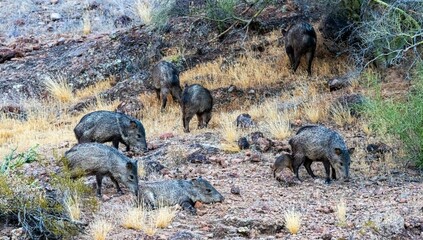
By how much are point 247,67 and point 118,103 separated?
309 cm

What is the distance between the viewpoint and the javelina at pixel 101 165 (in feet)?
34.6

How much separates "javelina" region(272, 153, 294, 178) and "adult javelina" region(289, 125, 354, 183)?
8 cm

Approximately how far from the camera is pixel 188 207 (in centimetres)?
1023

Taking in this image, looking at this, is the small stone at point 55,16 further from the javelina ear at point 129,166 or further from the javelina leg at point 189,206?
the javelina leg at point 189,206

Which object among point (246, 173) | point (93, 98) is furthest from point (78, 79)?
point (246, 173)

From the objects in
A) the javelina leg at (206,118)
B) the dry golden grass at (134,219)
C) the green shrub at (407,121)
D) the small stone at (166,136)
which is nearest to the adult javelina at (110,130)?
the small stone at (166,136)

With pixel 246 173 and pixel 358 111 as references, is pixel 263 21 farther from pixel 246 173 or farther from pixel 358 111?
pixel 246 173

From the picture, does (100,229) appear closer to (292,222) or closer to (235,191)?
(292,222)

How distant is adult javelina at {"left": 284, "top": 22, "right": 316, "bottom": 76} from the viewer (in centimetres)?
1838

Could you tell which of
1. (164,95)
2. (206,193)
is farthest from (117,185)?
(164,95)

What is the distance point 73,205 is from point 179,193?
1400mm

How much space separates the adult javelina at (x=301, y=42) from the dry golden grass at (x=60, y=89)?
17.9 feet

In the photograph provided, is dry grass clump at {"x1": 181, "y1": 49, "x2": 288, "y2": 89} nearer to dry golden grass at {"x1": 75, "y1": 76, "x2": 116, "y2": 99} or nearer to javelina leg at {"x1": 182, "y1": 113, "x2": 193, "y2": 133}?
dry golden grass at {"x1": 75, "y1": 76, "x2": 116, "y2": 99}

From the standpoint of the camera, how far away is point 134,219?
9242 millimetres
